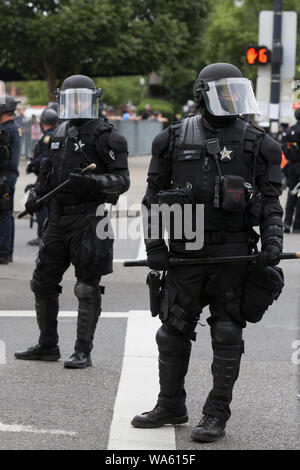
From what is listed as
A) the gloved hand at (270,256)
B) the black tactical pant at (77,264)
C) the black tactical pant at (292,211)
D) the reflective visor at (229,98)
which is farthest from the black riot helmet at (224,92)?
the black tactical pant at (292,211)

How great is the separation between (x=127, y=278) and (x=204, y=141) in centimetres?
558

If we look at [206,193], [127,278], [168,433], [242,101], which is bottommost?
[127,278]

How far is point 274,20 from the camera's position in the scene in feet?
63.3

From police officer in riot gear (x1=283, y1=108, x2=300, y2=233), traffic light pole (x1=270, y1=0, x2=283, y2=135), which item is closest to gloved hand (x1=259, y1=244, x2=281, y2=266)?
police officer in riot gear (x1=283, y1=108, x2=300, y2=233)

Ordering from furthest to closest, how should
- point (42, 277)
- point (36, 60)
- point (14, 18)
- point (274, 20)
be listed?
point (36, 60), point (14, 18), point (274, 20), point (42, 277)

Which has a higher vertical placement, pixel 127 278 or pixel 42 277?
pixel 42 277

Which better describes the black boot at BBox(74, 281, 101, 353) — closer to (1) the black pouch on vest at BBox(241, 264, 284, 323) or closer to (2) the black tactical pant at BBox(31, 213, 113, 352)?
(2) the black tactical pant at BBox(31, 213, 113, 352)

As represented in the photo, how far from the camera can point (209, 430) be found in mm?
4930

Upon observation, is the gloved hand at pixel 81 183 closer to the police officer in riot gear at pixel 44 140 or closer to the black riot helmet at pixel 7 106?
the black riot helmet at pixel 7 106

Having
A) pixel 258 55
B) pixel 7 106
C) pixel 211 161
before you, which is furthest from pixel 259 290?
pixel 258 55

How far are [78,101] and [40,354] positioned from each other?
169 cm

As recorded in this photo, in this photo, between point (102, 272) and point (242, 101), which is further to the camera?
point (102, 272)
